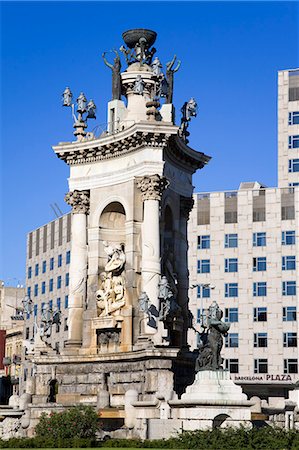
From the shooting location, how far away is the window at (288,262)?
325 feet

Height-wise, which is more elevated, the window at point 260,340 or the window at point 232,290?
A: the window at point 232,290

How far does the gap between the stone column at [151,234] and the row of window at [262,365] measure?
5060cm

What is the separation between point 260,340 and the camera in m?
98.4

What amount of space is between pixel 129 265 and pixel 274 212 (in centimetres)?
5247

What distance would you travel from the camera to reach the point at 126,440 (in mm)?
38406

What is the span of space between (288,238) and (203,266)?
9.53 m

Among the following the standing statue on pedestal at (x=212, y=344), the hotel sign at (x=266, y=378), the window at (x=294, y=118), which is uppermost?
the window at (x=294, y=118)

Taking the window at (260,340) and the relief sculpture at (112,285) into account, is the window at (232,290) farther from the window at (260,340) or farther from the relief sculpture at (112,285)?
the relief sculpture at (112,285)

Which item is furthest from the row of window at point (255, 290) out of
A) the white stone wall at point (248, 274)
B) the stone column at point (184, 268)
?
the stone column at point (184, 268)

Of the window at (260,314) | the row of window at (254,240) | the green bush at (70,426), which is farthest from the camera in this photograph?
the row of window at (254,240)

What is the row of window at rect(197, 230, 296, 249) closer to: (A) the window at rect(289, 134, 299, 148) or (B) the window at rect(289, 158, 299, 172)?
(B) the window at rect(289, 158, 299, 172)

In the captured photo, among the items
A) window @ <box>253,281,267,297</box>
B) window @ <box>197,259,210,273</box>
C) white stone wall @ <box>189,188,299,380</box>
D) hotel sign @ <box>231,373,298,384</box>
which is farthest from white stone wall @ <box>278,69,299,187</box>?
hotel sign @ <box>231,373,298,384</box>

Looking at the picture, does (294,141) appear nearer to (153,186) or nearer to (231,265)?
(231,265)

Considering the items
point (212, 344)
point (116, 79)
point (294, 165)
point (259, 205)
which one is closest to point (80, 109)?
point (116, 79)
